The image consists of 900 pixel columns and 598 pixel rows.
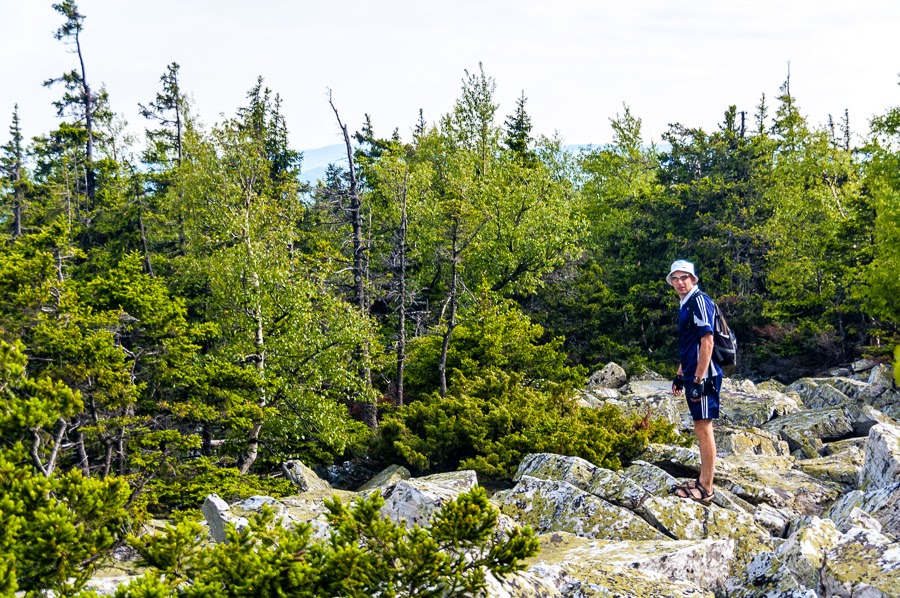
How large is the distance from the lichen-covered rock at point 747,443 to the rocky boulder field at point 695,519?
0.03 metres

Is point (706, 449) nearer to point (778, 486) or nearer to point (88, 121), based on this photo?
point (778, 486)

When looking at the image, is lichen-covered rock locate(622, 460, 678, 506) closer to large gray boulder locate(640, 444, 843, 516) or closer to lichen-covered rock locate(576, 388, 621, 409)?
large gray boulder locate(640, 444, 843, 516)

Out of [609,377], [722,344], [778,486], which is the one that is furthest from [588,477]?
[609,377]

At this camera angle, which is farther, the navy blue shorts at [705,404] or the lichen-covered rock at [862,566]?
the navy blue shorts at [705,404]

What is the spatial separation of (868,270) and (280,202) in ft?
64.9

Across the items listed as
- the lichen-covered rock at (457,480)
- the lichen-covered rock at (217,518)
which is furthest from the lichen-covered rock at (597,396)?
the lichen-covered rock at (217,518)

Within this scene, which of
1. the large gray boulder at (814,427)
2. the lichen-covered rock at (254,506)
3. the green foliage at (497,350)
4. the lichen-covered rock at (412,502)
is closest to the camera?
the lichen-covered rock at (412,502)

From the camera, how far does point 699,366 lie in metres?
7.49

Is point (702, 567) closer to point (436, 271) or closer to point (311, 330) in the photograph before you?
point (311, 330)

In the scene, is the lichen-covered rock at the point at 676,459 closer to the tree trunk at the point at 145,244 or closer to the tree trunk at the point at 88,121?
the tree trunk at the point at 145,244

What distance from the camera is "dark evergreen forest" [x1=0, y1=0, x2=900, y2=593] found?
1270cm

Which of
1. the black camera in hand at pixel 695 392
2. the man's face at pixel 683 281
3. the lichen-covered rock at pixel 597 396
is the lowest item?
the lichen-covered rock at pixel 597 396

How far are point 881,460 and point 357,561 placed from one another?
23.5ft

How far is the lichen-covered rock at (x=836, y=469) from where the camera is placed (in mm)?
10180
